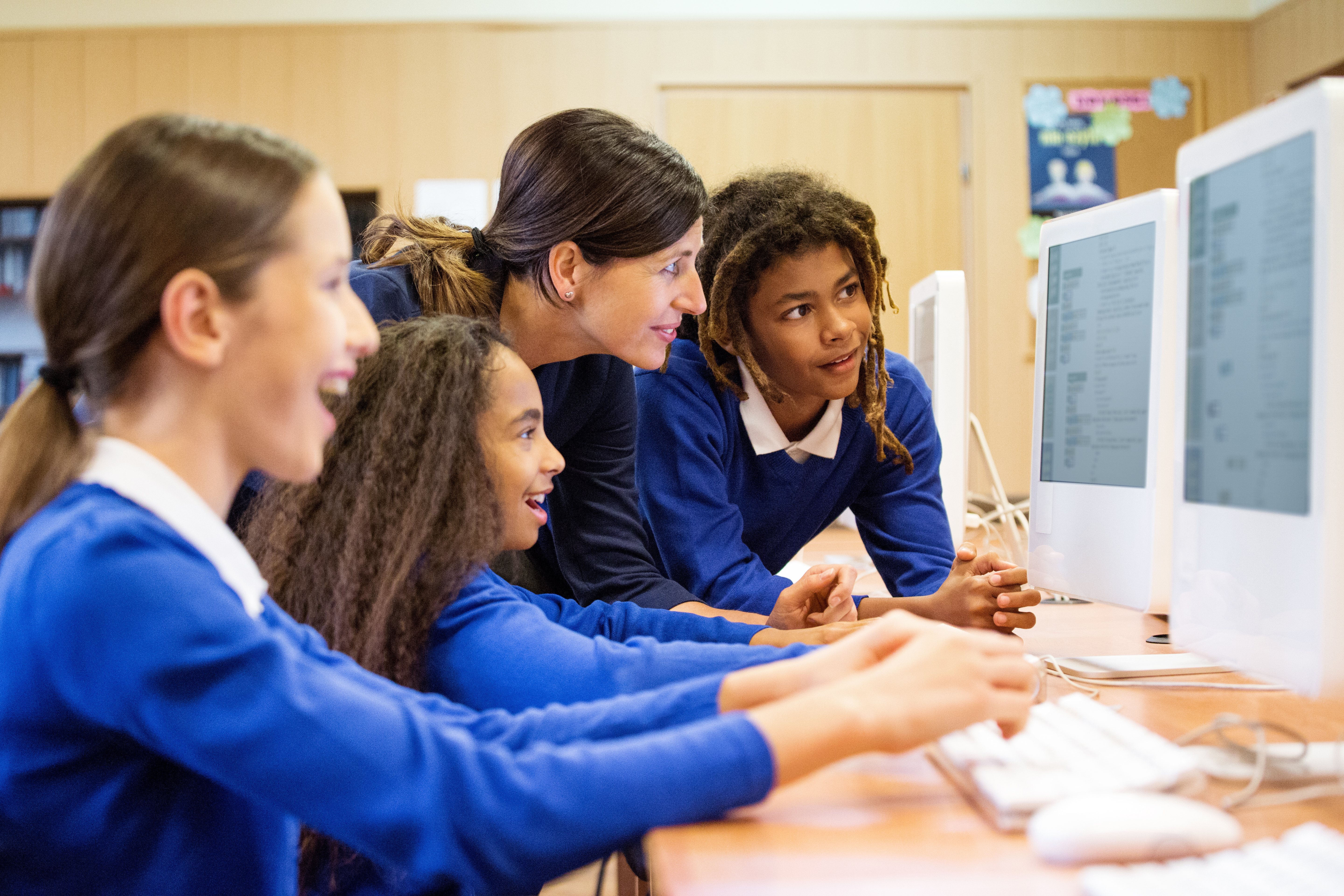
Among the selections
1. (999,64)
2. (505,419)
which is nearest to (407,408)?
(505,419)

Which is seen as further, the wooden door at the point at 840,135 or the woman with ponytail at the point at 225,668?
the wooden door at the point at 840,135

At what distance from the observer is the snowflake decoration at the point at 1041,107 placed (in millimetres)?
4012

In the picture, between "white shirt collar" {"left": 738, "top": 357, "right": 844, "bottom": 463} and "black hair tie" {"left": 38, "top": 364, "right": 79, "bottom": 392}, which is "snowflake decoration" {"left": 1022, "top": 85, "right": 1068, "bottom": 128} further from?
"black hair tie" {"left": 38, "top": 364, "right": 79, "bottom": 392}

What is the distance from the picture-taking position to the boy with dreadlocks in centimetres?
145

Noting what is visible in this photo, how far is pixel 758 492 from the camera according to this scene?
5.32 feet

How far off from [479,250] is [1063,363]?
2.35ft

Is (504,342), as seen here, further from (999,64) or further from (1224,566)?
(999,64)

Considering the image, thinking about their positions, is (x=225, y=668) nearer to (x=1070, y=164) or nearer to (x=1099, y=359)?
(x=1099, y=359)

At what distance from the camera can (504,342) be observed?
3.48ft

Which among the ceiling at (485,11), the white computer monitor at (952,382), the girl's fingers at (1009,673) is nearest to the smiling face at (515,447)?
the girl's fingers at (1009,673)

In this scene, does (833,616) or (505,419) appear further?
(833,616)

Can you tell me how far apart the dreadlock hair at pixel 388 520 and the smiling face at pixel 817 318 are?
0.64 metres

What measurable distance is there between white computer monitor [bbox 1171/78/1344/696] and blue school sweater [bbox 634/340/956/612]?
0.66 metres

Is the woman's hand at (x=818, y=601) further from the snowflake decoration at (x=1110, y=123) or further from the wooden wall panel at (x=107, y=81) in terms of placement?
the wooden wall panel at (x=107, y=81)
